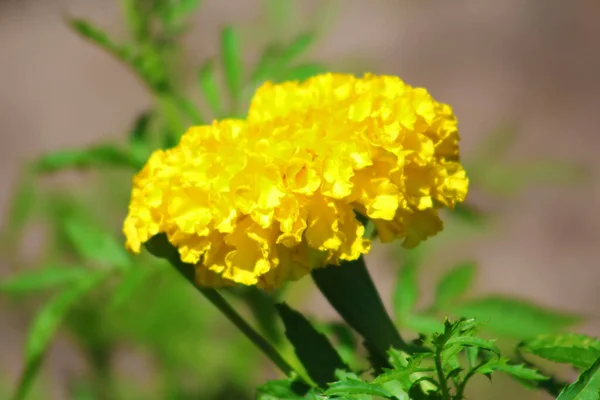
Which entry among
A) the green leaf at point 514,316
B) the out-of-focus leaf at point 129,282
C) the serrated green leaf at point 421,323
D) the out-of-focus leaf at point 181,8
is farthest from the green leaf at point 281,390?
the out-of-focus leaf at point 181,8

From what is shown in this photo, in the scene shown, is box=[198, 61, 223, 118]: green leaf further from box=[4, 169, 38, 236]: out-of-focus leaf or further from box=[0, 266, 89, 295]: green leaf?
box=[4, 169, 38, 236]: out-of-focus leaf

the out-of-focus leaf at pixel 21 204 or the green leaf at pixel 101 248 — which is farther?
the out-of-focus leaf at pixel 21 204

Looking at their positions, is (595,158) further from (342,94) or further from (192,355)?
(342,94)

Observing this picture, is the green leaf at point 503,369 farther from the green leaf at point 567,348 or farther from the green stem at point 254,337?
the green stem at point 254,337

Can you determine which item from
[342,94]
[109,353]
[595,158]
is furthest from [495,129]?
[342,94]

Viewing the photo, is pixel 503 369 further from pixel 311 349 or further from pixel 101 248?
pixel 101 248

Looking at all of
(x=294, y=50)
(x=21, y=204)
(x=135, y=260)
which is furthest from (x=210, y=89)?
(x=21, y=204)
